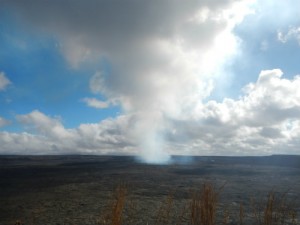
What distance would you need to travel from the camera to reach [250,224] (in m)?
15.2

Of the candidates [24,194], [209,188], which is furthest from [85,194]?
[209,188]

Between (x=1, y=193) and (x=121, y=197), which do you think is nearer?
(x=121, y=197)

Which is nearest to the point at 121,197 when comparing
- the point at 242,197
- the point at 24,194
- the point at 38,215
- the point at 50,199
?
the point at 38,215

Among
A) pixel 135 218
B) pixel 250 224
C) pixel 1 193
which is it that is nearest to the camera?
pixel 250 224

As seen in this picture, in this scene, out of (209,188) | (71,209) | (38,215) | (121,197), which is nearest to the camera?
(121,197)

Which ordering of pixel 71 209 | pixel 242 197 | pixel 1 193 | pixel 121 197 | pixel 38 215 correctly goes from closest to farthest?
pixel 121 197 → pixel 38 215 → pixel 71 209 → pixel 242 197 → pixel 1 193

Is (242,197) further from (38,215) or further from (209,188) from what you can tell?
(209,188)

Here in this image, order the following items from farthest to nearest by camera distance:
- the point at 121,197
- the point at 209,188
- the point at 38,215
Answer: the point at 38,215 < the point at 209,188 < the point at 121,197

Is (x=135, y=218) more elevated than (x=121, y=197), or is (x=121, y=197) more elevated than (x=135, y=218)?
(x=121, y=197)

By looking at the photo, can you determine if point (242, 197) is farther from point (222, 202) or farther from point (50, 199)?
point (50, 199)

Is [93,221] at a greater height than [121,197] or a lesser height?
lesser

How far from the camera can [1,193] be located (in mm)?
27484

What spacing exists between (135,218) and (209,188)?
12754 millimetres

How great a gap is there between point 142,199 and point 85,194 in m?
5.28
